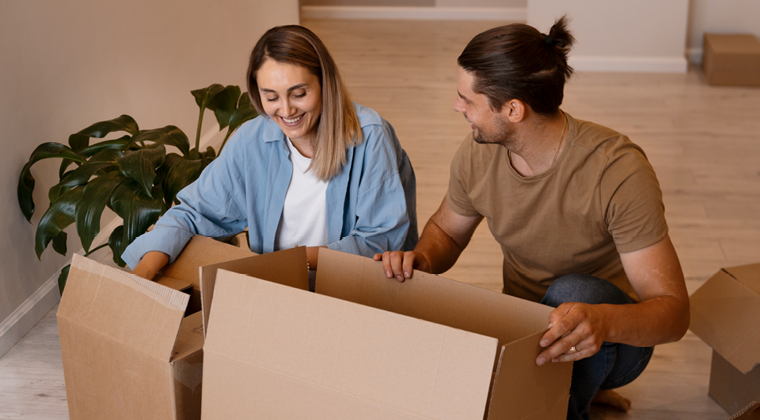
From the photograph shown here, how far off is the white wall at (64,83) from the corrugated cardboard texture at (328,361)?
1.26 meters

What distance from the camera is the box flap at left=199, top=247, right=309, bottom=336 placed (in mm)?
1046

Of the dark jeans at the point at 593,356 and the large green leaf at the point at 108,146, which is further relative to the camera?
the large green leaf at the point at 108,146

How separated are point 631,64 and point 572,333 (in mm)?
4211

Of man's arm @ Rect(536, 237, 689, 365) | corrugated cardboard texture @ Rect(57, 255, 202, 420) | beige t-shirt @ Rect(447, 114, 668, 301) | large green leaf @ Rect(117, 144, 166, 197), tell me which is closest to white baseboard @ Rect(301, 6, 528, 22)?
large green leaf @ Rect(117, 144, 166, 197)

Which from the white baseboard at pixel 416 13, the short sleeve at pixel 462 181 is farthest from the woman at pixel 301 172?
the white baseboard at pixel 416 13

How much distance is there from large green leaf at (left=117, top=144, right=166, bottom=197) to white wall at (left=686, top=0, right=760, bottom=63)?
4.25 m

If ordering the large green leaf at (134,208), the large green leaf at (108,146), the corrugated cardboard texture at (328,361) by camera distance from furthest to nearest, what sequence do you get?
1. the large green leaf at (108,146)
2. the large green leaf at (134,208)
3. the corrugated cardboard texture at (328,361)

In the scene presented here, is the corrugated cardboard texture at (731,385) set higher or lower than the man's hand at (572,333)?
lower

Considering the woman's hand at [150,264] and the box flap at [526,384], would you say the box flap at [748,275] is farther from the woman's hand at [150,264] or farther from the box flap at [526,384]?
the woman's hand at [150,264]

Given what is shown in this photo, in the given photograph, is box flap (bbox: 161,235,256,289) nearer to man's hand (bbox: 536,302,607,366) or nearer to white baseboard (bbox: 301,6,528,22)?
man's hand (bbox: 536,302,607,366)

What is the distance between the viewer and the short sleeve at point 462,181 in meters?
1.46

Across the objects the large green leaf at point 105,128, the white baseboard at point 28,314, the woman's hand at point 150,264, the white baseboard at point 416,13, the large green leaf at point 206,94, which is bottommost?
the white baseboard at point 28,314

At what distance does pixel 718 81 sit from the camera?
14.3 feet

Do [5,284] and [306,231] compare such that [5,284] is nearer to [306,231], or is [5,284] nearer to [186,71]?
[306,231]
